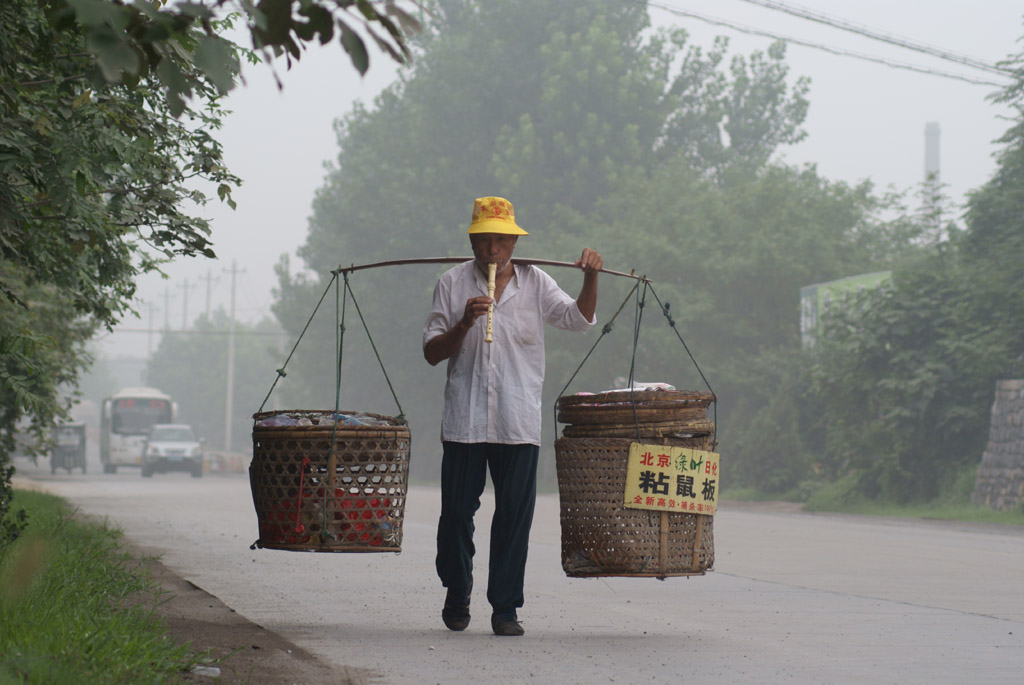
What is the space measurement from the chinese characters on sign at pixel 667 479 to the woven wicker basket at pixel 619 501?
1.5 inches

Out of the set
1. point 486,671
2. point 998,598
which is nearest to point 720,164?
point 998,598

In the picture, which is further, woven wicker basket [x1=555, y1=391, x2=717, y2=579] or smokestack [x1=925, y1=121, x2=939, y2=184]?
smokestack [x1=925, y1=121, x2=939, y2=184]

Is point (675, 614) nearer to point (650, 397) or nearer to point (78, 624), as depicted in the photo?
point (650, 397)

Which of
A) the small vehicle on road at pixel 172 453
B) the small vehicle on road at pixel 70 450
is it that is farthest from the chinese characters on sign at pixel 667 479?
the small vehicle on road at pixel 172 453

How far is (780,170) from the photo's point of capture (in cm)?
4344

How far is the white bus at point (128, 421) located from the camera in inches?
2283

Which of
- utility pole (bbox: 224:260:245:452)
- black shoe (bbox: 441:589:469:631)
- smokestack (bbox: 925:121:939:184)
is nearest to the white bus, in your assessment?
utility pole (bbox: 224:260:245:452)

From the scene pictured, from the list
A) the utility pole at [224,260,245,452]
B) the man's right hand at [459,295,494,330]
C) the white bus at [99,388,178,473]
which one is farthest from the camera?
the utility pole at [224,260,245,452]

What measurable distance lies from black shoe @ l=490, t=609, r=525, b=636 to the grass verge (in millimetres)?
1538

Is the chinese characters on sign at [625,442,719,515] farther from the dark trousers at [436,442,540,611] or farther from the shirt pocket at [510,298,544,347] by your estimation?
the shirt pocket at [510,298,544,347]

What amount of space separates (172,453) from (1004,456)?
3534cm

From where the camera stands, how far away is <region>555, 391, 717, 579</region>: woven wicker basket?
6.76 metres

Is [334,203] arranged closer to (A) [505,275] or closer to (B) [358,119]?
(B) [358,119]

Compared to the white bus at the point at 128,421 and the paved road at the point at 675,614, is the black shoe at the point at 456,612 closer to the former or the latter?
the paved road at the point at 675,614
